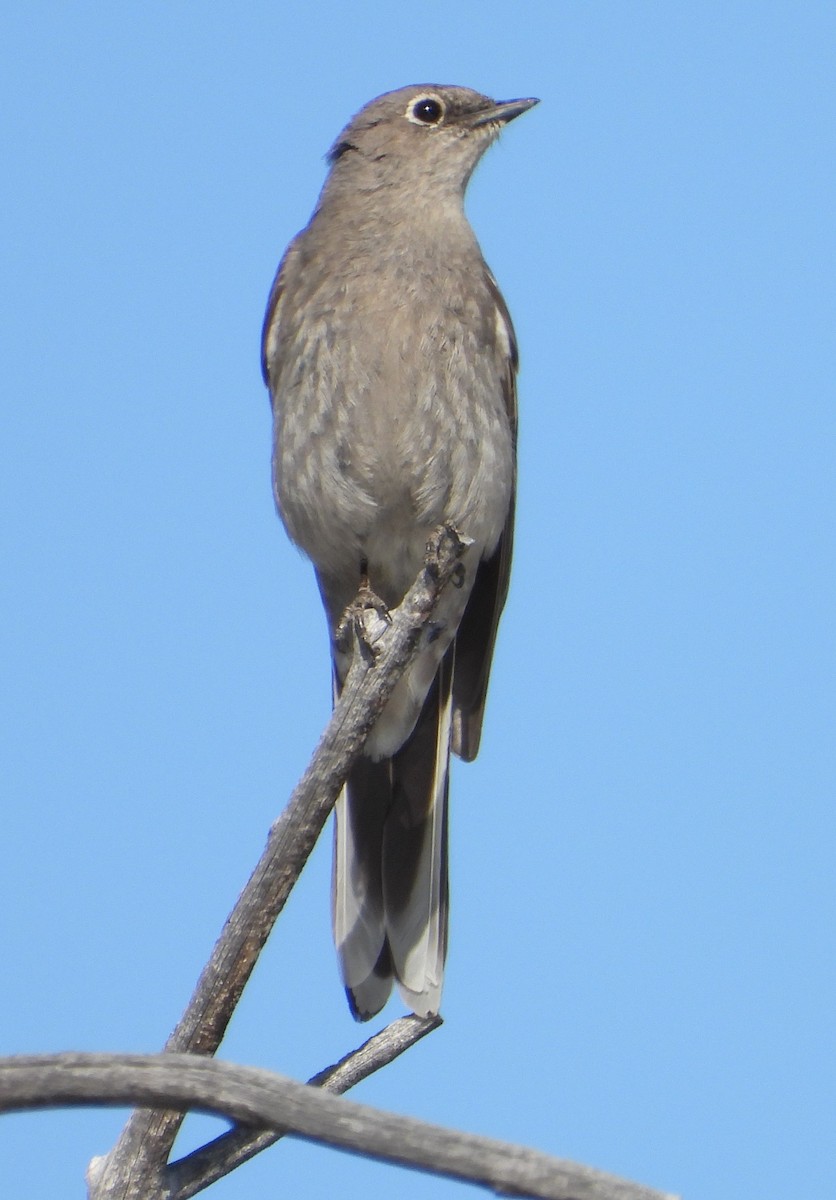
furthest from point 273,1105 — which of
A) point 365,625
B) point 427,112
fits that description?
point 427,112

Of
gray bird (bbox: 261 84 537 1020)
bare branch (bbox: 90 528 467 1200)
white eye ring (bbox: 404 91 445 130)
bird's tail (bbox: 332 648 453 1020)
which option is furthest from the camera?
white eye ring (bbox: 404 91 445 130)

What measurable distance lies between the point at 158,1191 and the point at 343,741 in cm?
135

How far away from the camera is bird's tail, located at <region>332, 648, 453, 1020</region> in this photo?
5648 millimetres

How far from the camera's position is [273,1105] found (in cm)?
312

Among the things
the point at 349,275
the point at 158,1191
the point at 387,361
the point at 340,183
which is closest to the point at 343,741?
the point at 158,1191

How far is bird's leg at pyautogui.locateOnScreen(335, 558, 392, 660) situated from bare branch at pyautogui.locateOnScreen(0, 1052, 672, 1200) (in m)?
2.00

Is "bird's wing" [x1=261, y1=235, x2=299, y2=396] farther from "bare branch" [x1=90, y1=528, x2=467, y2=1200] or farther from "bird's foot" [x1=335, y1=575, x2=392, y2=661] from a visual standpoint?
"bare branch" [x1=90, y1=528, x2=467, y2=1200]

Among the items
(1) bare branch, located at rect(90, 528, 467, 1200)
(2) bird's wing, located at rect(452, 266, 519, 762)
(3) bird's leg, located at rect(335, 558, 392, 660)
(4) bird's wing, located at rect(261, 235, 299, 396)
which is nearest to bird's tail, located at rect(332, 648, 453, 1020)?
(2) bird's wing, located at rect(452, 266, 519, 762)

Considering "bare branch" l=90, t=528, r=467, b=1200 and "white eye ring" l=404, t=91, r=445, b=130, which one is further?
"white eye ring" l=404, t=91, r=445, b=130

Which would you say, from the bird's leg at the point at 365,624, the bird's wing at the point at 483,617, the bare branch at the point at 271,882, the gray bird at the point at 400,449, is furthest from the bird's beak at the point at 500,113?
the bare branch at the point at 271,882

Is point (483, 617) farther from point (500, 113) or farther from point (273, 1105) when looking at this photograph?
point (273, 1105)

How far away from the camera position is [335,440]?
643 cm

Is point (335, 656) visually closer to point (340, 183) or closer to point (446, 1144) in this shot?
point (340, 183)

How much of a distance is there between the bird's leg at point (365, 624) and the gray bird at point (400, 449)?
0.31 metres
